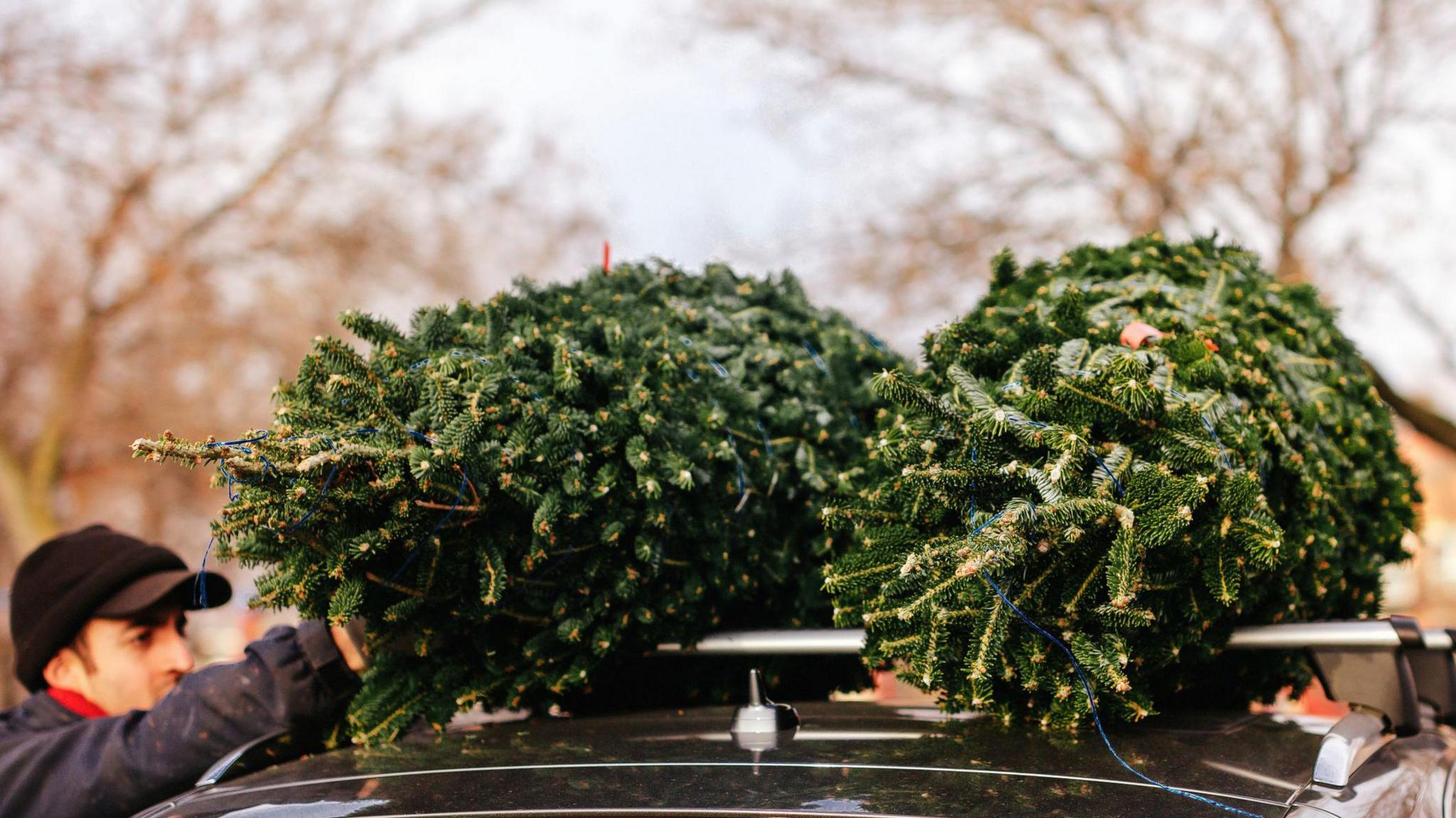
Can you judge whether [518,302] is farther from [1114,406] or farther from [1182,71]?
[1182,71]

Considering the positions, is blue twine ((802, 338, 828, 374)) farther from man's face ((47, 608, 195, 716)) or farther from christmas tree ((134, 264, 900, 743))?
man's face ((47, 608, 195, 716))

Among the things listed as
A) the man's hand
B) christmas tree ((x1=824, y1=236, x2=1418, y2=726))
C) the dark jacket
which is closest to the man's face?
the dark jacket

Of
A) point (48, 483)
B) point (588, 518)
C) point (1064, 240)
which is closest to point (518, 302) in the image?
point (588, 518)

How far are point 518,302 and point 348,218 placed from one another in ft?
35.4

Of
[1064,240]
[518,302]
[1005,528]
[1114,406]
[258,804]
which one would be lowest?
[258,804]

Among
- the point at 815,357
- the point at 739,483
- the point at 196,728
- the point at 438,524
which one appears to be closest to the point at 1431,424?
the point at 815,357

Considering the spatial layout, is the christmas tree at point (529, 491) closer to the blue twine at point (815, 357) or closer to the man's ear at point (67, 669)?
the blue twine at point (815, 357)

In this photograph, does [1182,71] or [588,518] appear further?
[1182,71]

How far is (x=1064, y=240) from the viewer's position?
11117mm

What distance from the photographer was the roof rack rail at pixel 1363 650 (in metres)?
1.99

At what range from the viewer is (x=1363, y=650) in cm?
207

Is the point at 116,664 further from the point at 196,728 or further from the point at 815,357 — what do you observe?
the point at 815,357

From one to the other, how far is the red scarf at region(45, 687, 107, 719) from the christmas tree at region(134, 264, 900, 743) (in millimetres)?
1321

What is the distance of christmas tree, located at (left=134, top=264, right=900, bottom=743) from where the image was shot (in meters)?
1.92
